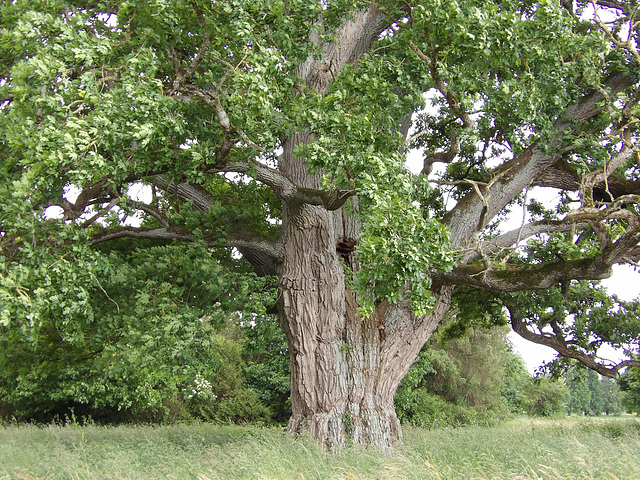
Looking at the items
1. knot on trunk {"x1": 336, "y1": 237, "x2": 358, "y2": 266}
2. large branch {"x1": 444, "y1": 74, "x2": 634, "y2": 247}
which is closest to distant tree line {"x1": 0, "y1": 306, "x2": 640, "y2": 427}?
knot on trunk {"x1": 336, "y1": 237, "x2": 358, "y2": 266}

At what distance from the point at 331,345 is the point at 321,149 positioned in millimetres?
4157

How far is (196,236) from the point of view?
9.55 metres

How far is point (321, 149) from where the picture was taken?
7.30 metres

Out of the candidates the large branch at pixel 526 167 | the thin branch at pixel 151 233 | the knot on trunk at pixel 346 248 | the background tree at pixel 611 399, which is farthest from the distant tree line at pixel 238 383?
the background tree at pixel 611 399

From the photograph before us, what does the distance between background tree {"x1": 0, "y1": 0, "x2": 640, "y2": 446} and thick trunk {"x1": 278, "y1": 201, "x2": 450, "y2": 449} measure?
38 millimetres

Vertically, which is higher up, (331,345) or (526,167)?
(526,167)

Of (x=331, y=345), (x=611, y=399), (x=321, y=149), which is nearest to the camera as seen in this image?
(x=321, y=149)

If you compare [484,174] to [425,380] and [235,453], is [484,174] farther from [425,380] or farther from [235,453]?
[425,380]

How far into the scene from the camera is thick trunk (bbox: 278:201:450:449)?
9.52 metres

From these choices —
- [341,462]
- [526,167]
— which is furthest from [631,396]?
[341,462]

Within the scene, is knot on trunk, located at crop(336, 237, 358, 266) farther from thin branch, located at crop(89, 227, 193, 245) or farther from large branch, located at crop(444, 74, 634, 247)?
thin branch, located at crop(89, 227, 193, 245)

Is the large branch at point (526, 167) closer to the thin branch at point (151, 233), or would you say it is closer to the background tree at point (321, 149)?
the background tree at point (321, 149)

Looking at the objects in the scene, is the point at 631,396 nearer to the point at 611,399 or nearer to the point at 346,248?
the point at 346,248

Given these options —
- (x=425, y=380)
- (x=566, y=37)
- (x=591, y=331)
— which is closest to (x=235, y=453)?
(x=566, y=37)
